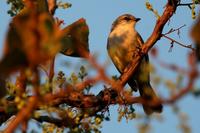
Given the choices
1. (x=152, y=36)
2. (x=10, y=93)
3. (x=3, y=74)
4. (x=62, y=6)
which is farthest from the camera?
(x=62, y=6)

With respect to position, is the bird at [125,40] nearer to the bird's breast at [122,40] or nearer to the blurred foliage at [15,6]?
the bird's breast at [122,40]

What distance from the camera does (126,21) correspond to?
8.10 metres

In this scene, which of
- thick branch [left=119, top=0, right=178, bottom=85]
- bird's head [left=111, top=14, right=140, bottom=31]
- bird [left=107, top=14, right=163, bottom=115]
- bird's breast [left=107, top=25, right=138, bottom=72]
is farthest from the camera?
bird's head [left=111, top=14, right=140, bottom=31]

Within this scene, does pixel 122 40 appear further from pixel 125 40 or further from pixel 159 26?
pixel 159 26

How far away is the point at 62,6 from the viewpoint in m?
3.83

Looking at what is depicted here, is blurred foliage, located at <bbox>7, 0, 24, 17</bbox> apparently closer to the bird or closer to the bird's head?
the bird

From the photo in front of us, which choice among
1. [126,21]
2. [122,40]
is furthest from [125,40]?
[126,21]

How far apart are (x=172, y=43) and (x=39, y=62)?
2.88 meters

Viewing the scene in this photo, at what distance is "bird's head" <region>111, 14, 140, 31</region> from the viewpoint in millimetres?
7981

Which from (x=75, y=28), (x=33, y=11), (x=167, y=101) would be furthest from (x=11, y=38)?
(x=167, y=101)

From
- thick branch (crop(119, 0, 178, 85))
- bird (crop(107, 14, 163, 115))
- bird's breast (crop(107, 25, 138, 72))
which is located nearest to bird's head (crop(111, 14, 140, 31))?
bird (crop(107, 14, 163, 115))

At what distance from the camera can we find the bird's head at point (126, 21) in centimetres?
798

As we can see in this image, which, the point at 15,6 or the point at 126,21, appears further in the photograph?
the point at 126,21

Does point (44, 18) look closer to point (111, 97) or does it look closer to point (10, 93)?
point (10, 93)
